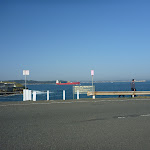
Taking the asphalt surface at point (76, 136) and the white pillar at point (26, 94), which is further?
the white pillar at point (26, 94)

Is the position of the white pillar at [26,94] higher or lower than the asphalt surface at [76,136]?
higher

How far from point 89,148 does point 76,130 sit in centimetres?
200

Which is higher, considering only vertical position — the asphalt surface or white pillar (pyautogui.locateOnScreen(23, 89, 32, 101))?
white pillar (pyautogui.locateOnScreen(23, 89, 32, 101))

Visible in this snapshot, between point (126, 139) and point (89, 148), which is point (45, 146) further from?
point (126, 139)

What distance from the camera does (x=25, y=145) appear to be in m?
5.71

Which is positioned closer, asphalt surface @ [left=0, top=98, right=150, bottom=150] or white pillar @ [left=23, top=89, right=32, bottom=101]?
asphalt surface @ [left=0, top=98, right=150, bottom=150]

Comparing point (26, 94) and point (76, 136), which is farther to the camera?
point (26, 94)

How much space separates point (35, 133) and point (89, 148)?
7.32ft

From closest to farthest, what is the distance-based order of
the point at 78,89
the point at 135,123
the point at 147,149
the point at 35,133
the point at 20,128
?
the point at 147,149 < the point at 35,133 < the point at 20,128 < the point at 135,123 < the point at 78,89

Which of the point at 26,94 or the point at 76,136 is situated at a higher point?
the point at 26,94

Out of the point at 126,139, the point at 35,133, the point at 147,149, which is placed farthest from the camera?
the point at 35,133

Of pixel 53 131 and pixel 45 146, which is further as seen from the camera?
pixel 53 131

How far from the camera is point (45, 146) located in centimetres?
563

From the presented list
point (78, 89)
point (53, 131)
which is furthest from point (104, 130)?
point (78, 89)
